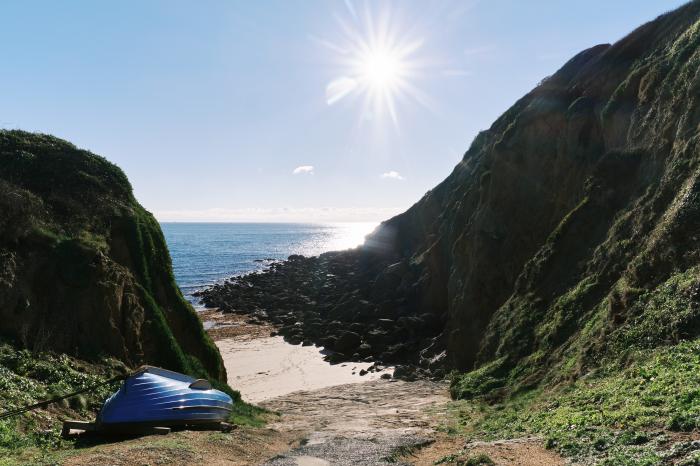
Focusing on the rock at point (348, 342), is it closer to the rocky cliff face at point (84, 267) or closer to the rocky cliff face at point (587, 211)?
the rocky cliff face at point (587, 211)

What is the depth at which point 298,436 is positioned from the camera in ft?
50.0

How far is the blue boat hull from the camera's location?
11964mm

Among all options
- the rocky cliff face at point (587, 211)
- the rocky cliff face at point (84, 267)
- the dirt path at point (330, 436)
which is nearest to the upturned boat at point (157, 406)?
the dirt path at point (330, 436)

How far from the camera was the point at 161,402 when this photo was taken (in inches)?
499

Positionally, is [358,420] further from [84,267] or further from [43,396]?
[84,267]

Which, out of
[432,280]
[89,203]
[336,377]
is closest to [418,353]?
[336,377]

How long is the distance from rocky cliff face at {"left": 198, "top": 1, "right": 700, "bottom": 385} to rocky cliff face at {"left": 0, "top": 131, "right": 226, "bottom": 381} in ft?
42.6

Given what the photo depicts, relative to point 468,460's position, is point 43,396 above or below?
above

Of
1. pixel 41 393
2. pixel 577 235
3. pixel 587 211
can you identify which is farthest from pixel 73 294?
pixel 587 211

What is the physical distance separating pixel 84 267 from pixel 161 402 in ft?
19.8

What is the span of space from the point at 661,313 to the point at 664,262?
86.3 inches

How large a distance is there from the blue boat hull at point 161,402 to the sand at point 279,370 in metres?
10.3

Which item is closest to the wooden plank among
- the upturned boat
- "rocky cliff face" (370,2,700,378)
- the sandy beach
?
the upturned boat

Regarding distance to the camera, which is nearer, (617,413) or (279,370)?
(617,413)
